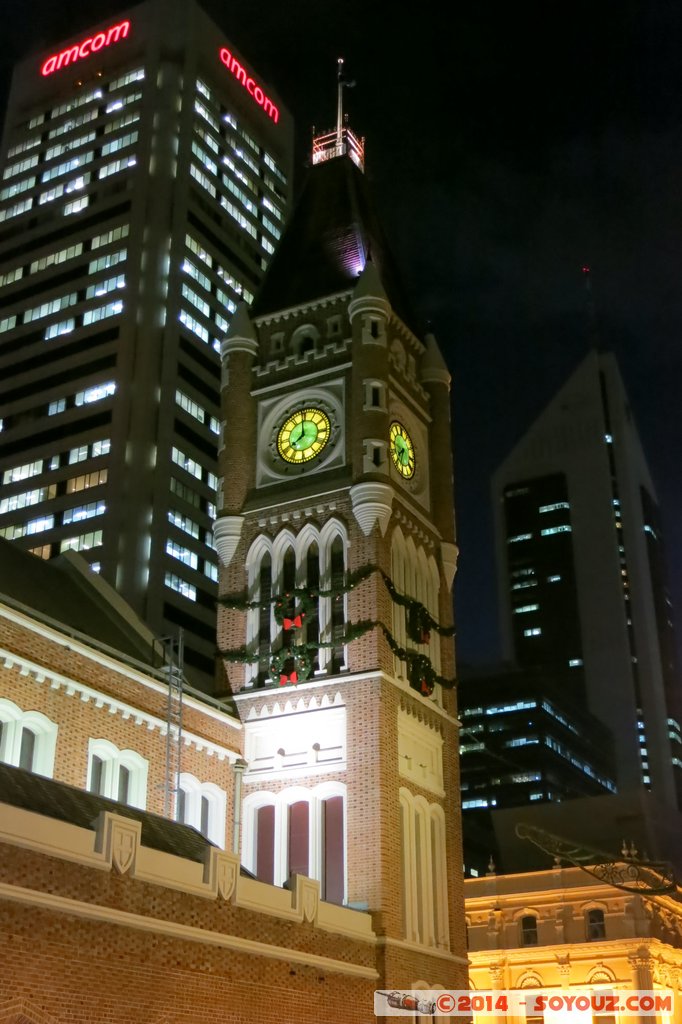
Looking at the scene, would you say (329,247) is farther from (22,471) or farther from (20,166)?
(20,166)

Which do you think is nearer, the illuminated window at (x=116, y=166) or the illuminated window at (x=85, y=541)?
the illuminated window at (x=85, y=541)

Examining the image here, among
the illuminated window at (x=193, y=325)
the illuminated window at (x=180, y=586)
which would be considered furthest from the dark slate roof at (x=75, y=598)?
the illuminated window at (x=193, y=325)

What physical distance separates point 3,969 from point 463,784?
481ft

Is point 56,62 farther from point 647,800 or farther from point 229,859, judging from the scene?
point 229,859

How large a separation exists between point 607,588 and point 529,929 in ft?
406

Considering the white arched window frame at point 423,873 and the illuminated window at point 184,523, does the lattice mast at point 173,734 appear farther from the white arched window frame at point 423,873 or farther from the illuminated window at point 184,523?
the illuminated window at point 184,523

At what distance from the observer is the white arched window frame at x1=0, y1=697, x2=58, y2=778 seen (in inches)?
Result: 1249

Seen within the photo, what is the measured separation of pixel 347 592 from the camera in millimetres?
41469

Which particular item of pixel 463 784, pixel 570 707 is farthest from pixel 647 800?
pixel 570 707

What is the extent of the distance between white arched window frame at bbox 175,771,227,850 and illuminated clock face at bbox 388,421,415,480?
44.5 feet

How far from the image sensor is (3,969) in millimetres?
22125

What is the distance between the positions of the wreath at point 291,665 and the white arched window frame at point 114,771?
637cm

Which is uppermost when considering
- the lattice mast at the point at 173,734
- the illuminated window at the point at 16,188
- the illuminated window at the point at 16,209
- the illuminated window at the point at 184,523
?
the illuminated window at the point at 16,188

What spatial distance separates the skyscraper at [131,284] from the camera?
117 m
